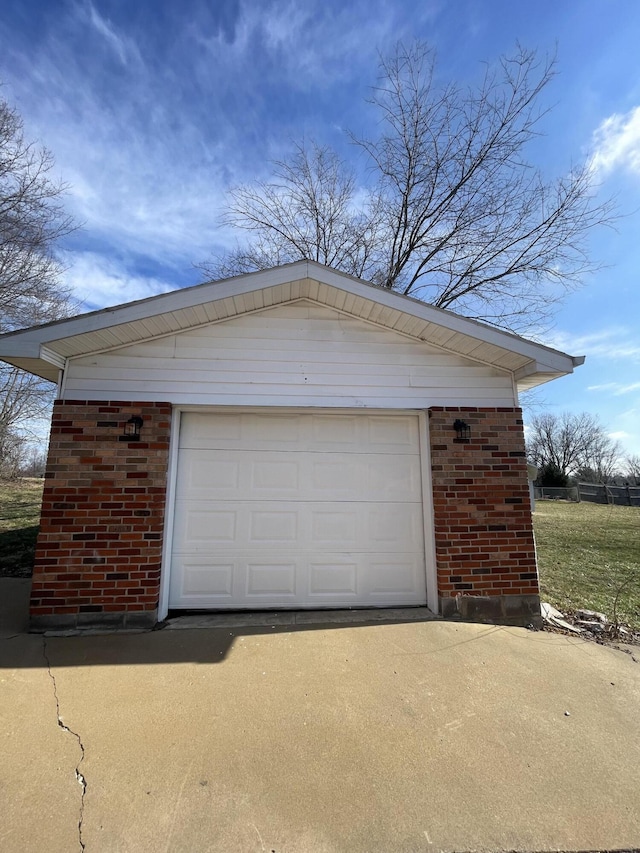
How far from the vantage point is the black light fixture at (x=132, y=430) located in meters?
4.02

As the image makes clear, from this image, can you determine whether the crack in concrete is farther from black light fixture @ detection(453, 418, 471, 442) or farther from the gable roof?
black light fixture @ detection(453, 418, 471, 442)

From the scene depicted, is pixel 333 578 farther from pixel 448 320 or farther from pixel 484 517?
pixel 448 320

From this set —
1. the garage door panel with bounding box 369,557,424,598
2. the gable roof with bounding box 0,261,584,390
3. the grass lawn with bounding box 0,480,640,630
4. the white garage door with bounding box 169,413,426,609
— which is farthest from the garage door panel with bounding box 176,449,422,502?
the grass lawn with bounding box 0,480,640,630

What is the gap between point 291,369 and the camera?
4320 mm

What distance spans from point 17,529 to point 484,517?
10.2 m

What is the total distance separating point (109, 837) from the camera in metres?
1.70

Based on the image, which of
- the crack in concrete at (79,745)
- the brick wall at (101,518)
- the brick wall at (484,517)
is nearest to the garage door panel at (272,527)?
the brick wall at (101,518)

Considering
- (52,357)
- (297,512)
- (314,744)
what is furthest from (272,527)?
(52,357)

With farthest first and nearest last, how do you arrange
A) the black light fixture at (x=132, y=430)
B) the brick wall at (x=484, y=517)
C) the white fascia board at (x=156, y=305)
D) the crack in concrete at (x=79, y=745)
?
the brick wall at (x=484, y=517) < the black light fixture at (x=132, y=430) < the white fascia board at (x=156, y=305) < the crack in concrete at (x=79, y=745)

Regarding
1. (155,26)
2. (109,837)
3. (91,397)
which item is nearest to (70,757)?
(109,837)

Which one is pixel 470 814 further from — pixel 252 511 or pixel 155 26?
pixel 155 26

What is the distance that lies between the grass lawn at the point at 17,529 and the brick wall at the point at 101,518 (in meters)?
2.83

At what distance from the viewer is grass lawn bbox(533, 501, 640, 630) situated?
5164 mm

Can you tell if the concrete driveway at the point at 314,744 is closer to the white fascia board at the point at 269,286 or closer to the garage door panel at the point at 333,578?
the garage door panel at the point at 333,578
